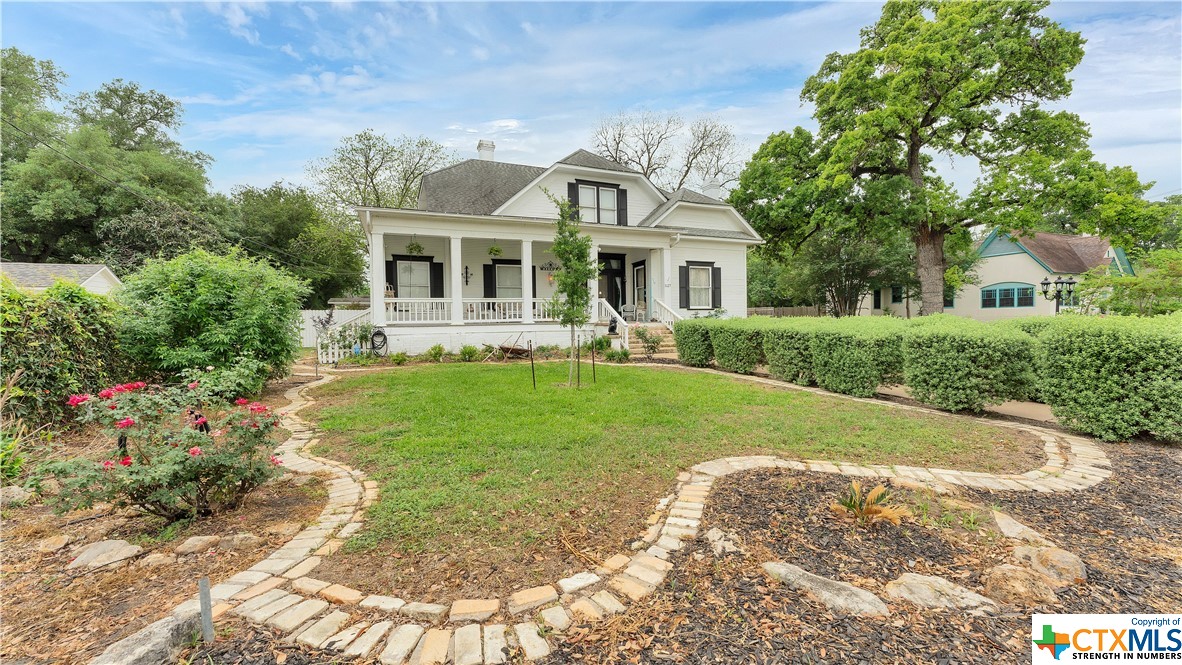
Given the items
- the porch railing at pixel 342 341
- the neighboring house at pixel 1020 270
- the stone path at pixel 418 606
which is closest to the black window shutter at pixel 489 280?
the porch railing at pixel 342 341

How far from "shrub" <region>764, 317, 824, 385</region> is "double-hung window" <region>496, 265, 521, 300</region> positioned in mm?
9198

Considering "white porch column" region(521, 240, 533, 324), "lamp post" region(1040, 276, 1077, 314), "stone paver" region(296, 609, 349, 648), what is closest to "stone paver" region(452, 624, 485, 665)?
"stone paver" region(296, 609, 349, 648)

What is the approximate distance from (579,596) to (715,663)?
2.25 feet

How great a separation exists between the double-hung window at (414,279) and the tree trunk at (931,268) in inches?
684

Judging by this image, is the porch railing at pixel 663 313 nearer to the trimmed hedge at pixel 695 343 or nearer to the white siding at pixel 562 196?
the trimmed hedge at pixel 695 343

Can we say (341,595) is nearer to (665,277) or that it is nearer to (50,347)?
(50,347)

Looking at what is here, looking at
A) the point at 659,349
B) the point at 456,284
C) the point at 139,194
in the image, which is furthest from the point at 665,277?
the point at 139,194

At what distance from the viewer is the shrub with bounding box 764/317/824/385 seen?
26.7ft

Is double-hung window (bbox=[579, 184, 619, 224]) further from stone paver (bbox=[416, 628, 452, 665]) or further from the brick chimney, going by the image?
stone paver (bbox=[416, 628, 452, 665])

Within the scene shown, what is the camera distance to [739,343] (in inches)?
384

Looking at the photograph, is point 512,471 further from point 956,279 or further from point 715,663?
point 956,279

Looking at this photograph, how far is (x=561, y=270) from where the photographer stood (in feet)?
25.7

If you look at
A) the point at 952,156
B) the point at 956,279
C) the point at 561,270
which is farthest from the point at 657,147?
the point at 561,270

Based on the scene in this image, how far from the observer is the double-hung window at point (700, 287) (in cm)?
1678
